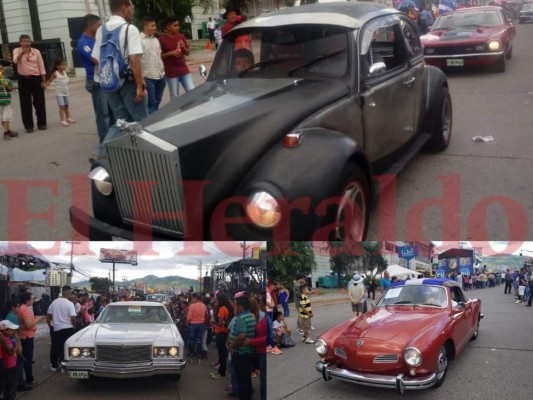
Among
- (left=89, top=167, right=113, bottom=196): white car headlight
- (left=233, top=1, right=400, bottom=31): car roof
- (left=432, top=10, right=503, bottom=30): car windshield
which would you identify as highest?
(left=432, top=10, right=503, bottom=30): car windshield

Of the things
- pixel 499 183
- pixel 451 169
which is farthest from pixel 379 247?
pixel 451 169

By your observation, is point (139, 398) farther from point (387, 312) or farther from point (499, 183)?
point (499, 183)

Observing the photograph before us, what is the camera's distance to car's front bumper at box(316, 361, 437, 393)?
9.01 ft

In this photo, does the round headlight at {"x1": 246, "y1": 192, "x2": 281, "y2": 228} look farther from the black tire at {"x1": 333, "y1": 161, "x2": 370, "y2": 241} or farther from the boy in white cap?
the boy in white cap

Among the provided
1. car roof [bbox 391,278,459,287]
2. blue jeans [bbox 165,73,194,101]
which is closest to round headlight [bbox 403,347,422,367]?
car roof [bbox 391,278,459,287]

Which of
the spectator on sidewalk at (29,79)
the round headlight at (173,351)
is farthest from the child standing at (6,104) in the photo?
the round headlight at (173,351)

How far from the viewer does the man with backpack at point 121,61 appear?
259 inches

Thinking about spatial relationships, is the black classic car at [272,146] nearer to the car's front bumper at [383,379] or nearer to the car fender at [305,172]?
the car fender at [305,172]

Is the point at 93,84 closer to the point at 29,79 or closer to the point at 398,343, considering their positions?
the point at 29,79

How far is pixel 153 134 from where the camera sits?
3.88 m

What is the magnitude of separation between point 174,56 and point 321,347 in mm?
6407

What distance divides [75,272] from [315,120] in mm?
2190

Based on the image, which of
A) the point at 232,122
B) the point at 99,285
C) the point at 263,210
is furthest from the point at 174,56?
the point at 99,285

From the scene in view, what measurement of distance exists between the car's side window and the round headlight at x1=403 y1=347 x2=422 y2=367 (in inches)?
169
